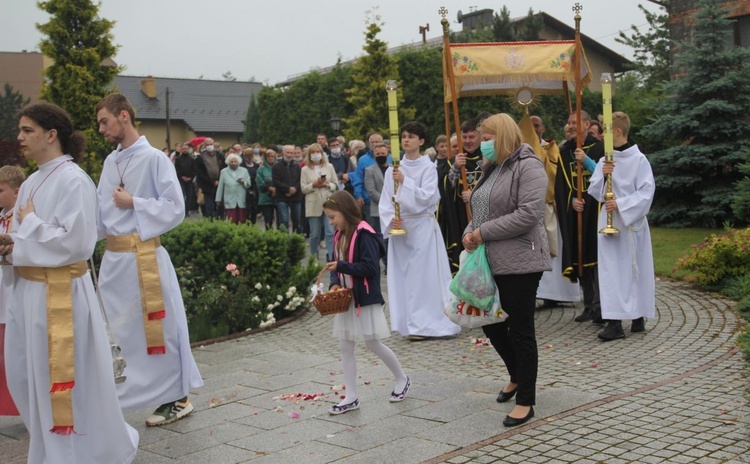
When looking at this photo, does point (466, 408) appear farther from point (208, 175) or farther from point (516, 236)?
point (208, 175)

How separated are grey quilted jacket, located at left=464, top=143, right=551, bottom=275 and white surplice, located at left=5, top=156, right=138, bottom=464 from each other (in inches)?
101

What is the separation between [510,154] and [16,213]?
3.15 meters

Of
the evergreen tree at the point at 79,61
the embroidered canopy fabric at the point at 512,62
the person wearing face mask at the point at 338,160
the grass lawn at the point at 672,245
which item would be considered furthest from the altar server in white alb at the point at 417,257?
the person wearing face mask at the point at 338,160

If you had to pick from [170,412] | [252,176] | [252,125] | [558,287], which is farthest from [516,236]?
[252,125]

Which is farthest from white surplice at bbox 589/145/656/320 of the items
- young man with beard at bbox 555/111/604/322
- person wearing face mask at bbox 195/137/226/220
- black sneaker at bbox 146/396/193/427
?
person wearing face mask at bbox 195/137/226/220

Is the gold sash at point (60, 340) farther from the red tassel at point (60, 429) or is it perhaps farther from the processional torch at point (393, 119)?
the processional torch at point (393, 119)

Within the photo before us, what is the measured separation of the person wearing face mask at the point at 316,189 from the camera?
1535 cm

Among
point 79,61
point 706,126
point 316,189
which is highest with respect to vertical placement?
point 79,61

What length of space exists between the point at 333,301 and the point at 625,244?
402 cm

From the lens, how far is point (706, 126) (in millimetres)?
16766

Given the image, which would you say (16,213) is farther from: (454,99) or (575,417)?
(454,99)

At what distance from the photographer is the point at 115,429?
5.08 metres

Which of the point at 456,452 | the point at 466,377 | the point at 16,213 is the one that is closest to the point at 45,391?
the point at 16,213

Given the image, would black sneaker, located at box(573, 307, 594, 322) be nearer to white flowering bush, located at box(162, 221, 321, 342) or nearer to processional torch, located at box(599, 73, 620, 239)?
processional torch, located at box(599, 73, 620, 239)
